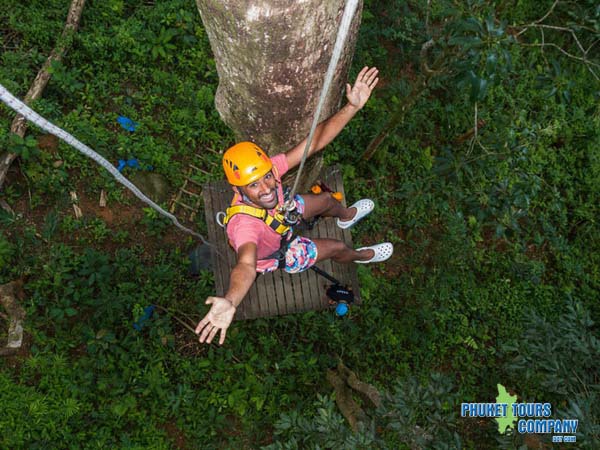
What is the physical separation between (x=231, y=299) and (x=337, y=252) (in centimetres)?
200

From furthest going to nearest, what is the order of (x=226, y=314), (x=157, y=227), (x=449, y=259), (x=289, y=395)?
1. (x=449, y=259)
2. (x=157, y=227)
3. (x=289, y=395)
4. (x=226, y=314)

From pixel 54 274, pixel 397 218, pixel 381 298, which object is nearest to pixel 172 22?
pixel 54 274

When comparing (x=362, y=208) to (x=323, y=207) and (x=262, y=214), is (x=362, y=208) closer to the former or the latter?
(x=323, y=207)

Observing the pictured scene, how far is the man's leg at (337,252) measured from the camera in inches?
178

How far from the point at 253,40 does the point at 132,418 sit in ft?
12.6

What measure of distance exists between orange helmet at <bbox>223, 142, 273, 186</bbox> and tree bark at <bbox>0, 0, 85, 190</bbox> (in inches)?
124

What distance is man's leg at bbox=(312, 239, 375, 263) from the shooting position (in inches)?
178

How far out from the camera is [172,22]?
6070mm

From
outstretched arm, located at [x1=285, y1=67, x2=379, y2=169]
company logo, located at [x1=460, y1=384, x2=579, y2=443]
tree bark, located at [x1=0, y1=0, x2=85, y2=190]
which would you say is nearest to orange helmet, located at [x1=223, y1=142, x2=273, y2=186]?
outstretched arm, located at [x1=285, y1=67, x2=379, y2=169]

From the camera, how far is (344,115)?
11.6 ft

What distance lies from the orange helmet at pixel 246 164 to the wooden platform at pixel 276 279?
178 cm

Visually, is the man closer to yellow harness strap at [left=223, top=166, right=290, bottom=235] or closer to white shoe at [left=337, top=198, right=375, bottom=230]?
yellow harness strap at [left=223, top=166, right=290, bottom=235]

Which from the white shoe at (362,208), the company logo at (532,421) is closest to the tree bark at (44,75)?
the white shoe at (362,208)

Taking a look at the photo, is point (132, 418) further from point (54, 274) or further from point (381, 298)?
point (381, 298)
